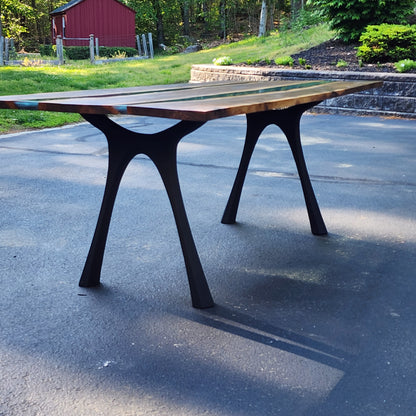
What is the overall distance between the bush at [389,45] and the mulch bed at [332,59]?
0.26 m

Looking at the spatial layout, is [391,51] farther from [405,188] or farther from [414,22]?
[405,188]

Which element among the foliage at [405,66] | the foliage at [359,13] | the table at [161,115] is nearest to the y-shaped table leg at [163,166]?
the table at [161,115]

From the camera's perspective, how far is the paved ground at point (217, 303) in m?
1.93

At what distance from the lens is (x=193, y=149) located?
679 centimetres

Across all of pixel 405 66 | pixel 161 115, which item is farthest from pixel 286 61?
pixel 161 115

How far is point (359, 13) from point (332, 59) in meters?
1.80

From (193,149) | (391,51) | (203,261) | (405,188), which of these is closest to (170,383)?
(203,261)

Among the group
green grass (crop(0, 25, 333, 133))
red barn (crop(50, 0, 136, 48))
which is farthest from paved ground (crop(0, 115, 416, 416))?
red barn (crop(50, 0, 136, 48))

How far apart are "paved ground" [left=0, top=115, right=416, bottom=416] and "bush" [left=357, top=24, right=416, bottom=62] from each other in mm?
6427

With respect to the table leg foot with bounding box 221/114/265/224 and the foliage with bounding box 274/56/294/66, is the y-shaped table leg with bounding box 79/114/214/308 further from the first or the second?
the foliage with bounding box 274/56/294/66

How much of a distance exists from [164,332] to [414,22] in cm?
1302

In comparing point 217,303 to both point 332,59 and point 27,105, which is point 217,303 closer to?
point 27,105

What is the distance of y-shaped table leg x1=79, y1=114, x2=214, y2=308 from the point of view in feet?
8.12

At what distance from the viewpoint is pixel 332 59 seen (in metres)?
11.8
